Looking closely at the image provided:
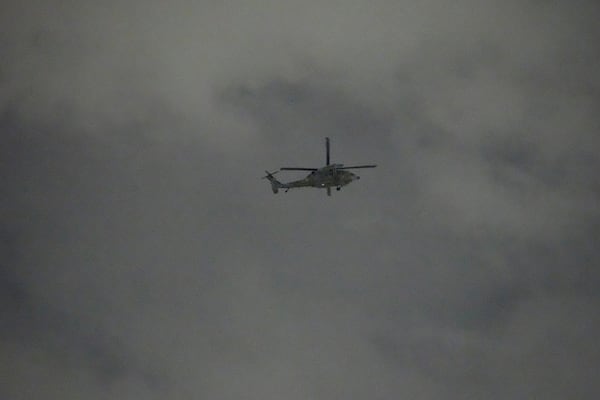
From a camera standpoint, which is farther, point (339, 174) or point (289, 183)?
point (289, 183)

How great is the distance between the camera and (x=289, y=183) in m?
148

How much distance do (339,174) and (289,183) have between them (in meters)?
16.9

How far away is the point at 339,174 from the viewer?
5340 inches
